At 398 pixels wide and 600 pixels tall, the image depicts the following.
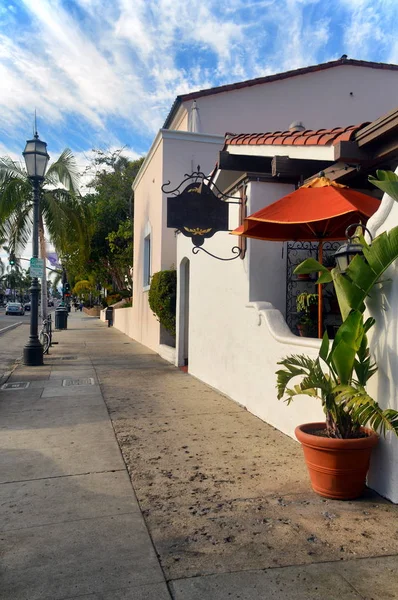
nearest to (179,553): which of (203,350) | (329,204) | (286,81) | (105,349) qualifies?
(329,204)

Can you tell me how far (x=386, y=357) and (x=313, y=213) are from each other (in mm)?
1855

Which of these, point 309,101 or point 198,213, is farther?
point 309,101

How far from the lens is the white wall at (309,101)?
56.4 feet

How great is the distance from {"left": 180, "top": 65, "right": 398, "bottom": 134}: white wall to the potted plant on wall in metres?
13.8

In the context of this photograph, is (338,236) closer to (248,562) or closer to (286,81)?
(248,562)

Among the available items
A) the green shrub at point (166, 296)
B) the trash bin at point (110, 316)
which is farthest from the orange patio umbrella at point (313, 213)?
the trash bin at point (110, 316)

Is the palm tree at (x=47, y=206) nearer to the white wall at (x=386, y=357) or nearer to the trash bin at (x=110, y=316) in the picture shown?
the trash bin at (x=110, y=316)

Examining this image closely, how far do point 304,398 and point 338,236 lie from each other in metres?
2.42

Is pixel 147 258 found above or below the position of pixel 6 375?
above

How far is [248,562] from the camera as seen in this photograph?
10.7 ft

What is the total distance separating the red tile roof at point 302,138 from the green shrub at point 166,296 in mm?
6010

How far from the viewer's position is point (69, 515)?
3992mm

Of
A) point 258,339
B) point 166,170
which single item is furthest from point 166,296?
point 258,339

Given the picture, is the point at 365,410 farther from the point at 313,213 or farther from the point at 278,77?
the point at 278,77
